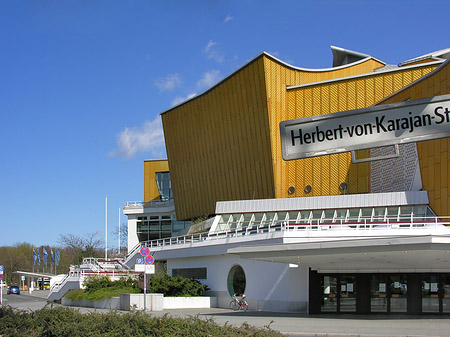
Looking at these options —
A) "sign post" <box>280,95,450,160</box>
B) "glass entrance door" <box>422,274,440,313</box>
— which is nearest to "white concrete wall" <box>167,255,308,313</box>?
"glass entrance door" <box>422,274,440,313</box>

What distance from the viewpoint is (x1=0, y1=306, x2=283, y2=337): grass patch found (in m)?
11.8

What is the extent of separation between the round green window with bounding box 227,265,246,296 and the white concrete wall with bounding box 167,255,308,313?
0.27 meters

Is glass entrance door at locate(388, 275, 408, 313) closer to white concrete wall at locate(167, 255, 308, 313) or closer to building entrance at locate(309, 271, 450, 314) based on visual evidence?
building entrance at locate(309, 271, 450, 314)

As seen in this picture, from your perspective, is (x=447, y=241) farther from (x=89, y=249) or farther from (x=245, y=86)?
(x=89, y=249)

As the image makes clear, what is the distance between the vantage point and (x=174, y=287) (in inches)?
1414

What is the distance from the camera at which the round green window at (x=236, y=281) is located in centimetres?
3497

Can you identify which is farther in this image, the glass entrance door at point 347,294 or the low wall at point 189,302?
the low wall at point 189,302

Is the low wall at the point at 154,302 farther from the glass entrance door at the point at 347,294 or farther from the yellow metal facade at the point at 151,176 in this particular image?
the yellow metal facade at the point at 151,176

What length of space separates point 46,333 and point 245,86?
39074 mm

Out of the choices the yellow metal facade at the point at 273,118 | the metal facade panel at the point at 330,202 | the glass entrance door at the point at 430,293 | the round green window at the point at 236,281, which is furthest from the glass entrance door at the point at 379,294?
the yellow metal facade at the point at 273,118

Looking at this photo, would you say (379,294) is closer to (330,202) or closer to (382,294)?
(382,294)

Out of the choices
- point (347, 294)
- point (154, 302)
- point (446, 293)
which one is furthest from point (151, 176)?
point (446, 293)

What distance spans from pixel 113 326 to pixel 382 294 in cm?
1849

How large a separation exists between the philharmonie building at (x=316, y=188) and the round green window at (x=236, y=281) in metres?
0.10
